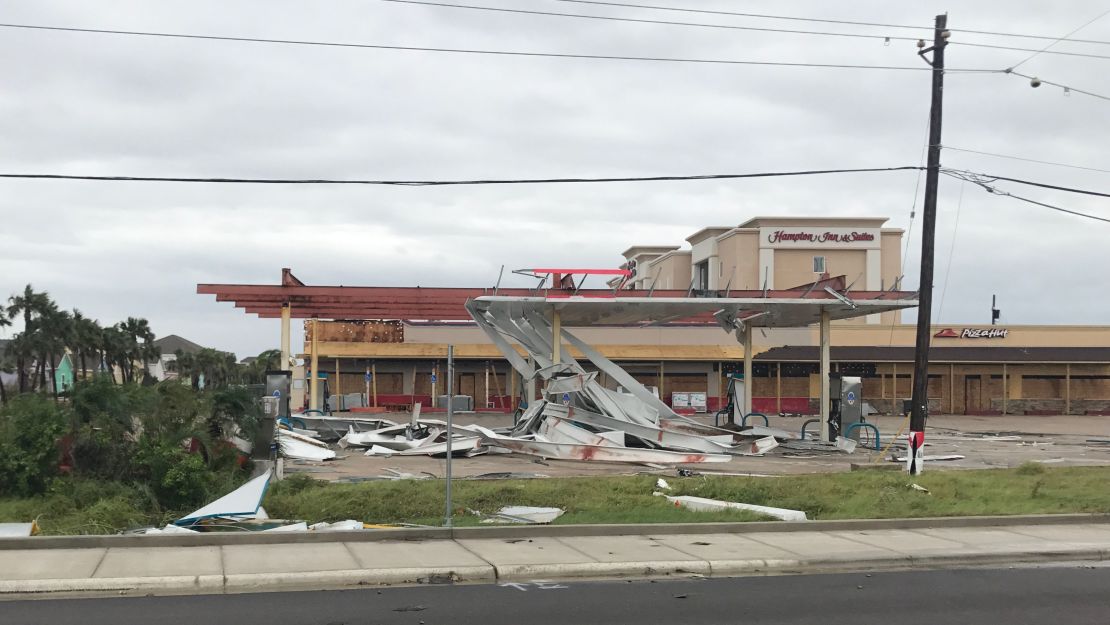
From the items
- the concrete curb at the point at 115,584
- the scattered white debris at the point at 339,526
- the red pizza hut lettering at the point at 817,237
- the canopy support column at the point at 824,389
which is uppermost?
the red pizza hut lettering at the point at 817,237

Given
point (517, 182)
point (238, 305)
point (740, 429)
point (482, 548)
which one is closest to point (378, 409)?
point (238, 305)

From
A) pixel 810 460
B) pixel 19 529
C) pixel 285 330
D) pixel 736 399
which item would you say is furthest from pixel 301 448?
pixel 736 399

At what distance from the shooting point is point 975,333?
6003cm

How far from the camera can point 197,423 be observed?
16016 mm

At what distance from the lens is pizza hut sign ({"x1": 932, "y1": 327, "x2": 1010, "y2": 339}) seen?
59781 mm

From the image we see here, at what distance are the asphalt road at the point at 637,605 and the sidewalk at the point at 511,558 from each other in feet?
1.15

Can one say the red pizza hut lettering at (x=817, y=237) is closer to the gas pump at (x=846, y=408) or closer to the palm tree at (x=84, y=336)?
the gas pump at (x=846, y=408)

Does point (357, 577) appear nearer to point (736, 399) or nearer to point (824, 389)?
point (824, 389)

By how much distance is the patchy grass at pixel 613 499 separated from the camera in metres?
13.7

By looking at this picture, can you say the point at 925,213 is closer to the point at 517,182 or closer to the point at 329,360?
the point at 517,182

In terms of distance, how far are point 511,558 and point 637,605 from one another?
7.51 ft

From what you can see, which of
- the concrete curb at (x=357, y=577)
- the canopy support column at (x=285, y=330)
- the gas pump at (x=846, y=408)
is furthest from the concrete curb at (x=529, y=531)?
the canopy support column at (x=285, y=330)

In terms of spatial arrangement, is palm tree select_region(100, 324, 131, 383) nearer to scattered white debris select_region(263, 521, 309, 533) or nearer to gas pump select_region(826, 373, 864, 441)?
gas pump select_region(826, 373, 864, 441)

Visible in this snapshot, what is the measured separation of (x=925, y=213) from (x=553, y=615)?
51.9 feet
